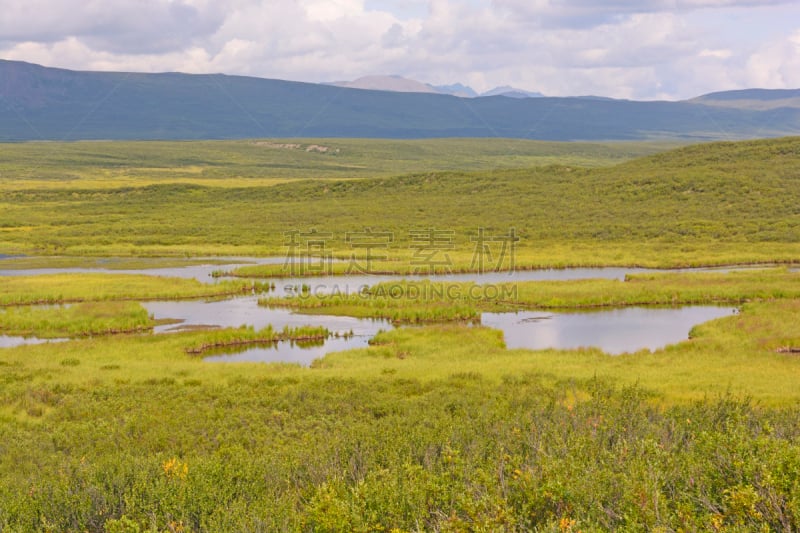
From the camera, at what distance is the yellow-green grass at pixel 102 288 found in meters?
44.3

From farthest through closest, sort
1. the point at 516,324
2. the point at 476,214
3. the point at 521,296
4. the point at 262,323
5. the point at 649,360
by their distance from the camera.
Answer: the point at 476,214
the point at 521,296
the point at 262,323
the point at 516,324
the point at 649,360

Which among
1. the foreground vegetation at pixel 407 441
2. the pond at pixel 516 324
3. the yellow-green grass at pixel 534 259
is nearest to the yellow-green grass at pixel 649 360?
the foreground vegetation at pixel 407 441

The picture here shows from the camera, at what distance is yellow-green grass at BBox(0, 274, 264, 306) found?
44281 millimetres

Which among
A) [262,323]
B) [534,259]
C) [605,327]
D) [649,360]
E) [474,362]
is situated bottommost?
[605,327]

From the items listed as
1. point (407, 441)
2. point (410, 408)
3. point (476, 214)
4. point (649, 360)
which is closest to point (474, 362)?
point (649, 360)

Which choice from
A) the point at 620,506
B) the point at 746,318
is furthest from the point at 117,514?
the point at 746,318

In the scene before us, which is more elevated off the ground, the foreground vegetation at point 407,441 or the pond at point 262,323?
the foreground vegetation at point 407,441

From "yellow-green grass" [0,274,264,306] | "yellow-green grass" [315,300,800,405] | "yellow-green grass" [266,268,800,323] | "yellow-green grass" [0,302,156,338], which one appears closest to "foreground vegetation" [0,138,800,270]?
"yellow-green grass" [266,268,800,323]

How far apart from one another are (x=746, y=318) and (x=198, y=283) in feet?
103

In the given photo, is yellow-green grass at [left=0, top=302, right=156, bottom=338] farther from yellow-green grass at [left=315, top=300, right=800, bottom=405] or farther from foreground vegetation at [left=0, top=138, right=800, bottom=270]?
foreground vegetation at [left=0, top=138, right=800, bottom=270]

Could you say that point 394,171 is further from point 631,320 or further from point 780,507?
point 780,507

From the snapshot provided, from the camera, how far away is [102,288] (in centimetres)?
4672

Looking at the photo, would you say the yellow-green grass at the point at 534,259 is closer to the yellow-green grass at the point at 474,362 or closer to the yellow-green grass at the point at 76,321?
the yellow-green grass at the point at 76,321

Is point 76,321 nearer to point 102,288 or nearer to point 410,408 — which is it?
point 102,288
